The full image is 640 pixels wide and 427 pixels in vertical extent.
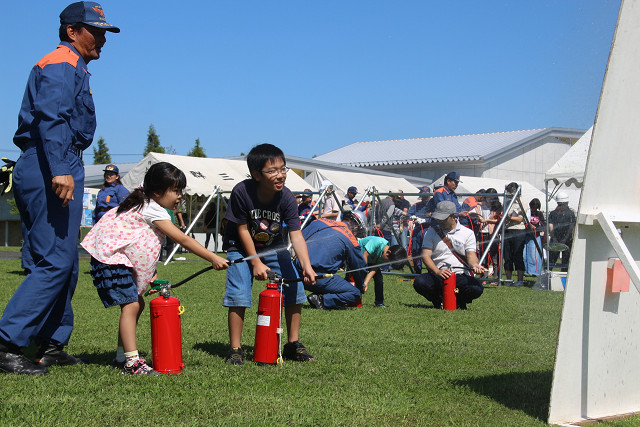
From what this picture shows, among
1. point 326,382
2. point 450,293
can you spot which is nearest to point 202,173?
point 450,293

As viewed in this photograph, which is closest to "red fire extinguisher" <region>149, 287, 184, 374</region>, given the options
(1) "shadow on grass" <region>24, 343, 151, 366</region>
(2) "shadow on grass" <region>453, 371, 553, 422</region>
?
(1) "shadow on grass" <region>24, 343, 151, 366</region>

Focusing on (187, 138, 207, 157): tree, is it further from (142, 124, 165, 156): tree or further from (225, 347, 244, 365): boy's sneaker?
(225, 347, 244, 365): boy's sneaker

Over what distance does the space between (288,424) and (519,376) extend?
6.12ft

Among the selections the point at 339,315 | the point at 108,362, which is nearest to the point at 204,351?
the point at 108,362

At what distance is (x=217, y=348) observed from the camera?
18.2 ft

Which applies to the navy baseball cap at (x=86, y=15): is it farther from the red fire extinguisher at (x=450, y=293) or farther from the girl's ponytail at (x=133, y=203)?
the red fire extinguisher at (x=450, y=293)

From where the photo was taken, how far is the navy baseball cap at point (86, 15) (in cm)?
460

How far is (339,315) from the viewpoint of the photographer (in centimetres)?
802

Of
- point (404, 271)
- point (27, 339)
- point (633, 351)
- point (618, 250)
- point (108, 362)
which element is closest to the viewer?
point (618, 250)

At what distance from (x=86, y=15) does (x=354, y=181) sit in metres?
21.5

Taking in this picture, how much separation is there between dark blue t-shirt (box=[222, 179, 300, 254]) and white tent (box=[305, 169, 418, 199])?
17838mm

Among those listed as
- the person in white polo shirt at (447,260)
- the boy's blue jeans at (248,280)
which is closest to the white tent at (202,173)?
the person in white polo shirt at (447,260)

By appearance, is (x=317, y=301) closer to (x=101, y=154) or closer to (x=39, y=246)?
(x=39, y=246)

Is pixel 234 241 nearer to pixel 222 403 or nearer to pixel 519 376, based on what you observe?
pixel 222 403
